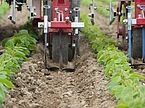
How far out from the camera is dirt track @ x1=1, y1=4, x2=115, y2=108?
6.67 meters

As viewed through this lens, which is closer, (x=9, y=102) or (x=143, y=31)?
(x=9, y=102)

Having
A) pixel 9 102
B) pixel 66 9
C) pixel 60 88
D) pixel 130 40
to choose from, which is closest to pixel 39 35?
pixel 66 9

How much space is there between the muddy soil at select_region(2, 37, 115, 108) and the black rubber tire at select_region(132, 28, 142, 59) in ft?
3.34

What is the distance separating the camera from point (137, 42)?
35.1 feet

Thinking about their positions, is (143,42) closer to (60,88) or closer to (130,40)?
(130,40)

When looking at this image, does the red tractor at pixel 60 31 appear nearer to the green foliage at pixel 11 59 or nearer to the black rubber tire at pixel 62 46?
the black rubber tire at pixel 62 46

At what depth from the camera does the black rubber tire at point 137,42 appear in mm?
10656

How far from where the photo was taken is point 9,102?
6.09m

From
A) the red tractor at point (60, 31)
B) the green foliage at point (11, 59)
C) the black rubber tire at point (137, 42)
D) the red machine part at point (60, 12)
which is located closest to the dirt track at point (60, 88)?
the green foliage at point (11, 59)

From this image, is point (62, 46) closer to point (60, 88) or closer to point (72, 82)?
point (72, 82)

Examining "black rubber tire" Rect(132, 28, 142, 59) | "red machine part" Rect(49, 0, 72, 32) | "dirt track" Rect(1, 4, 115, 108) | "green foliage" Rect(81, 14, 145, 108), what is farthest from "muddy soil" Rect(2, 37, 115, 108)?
"black rubber tire" Rect(132, 28, 142, 59)

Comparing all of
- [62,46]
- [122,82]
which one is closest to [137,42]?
[62,46]

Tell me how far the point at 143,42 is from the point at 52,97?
11.6ft

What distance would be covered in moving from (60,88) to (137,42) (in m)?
3.15
